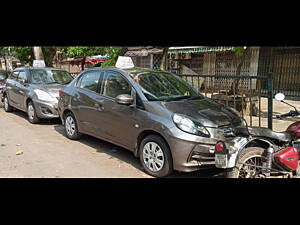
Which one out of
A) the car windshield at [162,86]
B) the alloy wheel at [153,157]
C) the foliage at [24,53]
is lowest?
the alloy wheel at [153,157]

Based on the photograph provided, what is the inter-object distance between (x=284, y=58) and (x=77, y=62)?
16852mm

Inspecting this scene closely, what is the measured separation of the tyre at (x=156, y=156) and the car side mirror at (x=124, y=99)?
602mm

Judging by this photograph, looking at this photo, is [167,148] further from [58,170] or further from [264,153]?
[58,170]

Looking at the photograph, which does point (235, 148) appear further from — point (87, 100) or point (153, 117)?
point (87, 100)

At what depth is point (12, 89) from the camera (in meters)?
7.80

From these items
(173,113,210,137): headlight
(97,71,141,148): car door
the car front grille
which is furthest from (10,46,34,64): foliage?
the car front grille

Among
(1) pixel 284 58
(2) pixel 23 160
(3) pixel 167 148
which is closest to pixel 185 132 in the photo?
(3) pixel 167 148

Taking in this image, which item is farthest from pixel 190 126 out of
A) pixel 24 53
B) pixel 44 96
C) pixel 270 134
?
pixel 24 53

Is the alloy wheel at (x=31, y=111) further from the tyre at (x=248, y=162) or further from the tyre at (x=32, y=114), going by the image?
the tyre at (x=248, y=162)

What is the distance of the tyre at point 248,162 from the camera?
10.1 ft

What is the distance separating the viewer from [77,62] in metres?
23.0

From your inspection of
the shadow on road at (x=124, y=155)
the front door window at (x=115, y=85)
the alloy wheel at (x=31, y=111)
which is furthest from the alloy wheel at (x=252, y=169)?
the alloy wheel at (x=31, y=111)

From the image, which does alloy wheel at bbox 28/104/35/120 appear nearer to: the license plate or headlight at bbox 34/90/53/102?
headlight at bbox 34/90/53/102

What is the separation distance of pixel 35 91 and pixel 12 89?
66.0 inches
